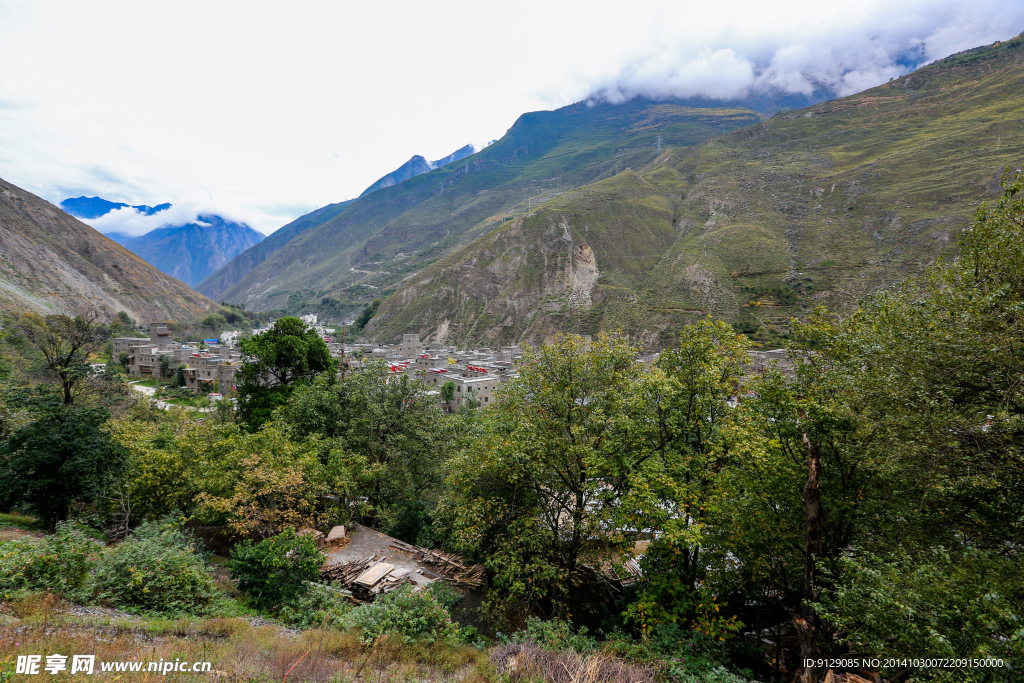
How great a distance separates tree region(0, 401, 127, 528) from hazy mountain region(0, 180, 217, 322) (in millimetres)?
83854

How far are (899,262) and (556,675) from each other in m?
78.7

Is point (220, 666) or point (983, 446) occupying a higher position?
point (983, 446)

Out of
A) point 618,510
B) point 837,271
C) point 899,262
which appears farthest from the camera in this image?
point 837,271

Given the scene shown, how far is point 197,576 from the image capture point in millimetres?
8836

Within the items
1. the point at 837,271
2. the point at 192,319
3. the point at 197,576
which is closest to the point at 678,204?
the point at 837,271

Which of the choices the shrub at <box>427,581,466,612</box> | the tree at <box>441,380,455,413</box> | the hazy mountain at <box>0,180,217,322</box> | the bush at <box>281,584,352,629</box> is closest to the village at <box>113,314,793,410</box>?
the tree at <box>441,380,455,413</box>

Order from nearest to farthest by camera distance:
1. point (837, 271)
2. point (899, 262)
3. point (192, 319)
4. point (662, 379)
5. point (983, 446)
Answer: point (983, 446) → point (662, 379) → point (899, 262) → point (837, 271) → point (192, 319)

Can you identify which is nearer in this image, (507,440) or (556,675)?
(556,675)

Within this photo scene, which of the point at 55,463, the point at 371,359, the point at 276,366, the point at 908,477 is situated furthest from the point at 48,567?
the point at 371,359

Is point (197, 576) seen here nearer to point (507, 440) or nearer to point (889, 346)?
point (507, 440)

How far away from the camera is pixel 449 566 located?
13.0 m

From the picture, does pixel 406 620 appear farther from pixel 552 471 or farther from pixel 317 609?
pixel 552 471

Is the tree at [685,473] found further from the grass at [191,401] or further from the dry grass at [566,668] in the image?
the grass at [191,401]

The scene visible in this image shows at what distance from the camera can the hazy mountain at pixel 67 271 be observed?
264 feet
